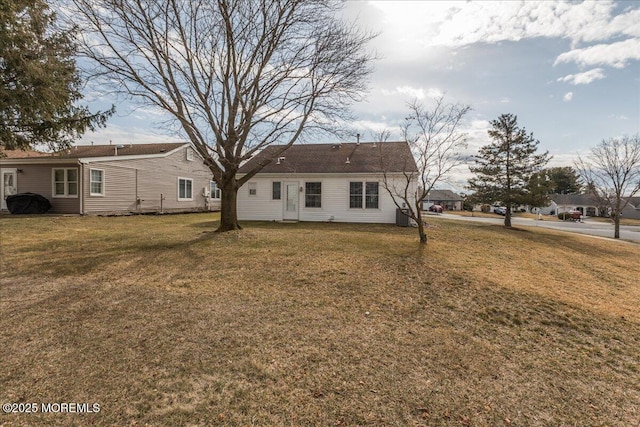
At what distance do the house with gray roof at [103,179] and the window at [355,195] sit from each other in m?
8.33

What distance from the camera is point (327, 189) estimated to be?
16594 mm

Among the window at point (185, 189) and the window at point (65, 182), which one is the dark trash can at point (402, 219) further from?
the window at point (65, 182)

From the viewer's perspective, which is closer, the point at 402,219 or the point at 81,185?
the point at 402,219

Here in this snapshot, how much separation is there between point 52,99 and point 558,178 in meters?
79.8

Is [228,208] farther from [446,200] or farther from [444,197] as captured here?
[444,197]

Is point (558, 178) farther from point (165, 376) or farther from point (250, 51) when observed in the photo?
point (165, 376)

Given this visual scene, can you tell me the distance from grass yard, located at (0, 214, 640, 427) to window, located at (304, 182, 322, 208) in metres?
9.13

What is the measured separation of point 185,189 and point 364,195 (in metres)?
15.9

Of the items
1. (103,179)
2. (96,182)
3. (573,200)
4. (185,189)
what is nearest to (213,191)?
(185,189)

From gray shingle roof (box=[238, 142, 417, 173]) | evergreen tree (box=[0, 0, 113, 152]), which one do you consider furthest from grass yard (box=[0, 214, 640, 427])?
gray shingle roof (box=[238, 142, 417, 173])

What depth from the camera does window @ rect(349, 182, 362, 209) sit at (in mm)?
16250

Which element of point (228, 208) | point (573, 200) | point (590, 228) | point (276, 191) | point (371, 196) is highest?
point (573, 200)

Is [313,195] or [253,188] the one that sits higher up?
[253,188]

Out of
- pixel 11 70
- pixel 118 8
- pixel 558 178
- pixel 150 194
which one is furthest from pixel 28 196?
pixel 558 178
